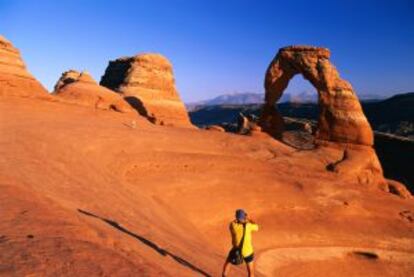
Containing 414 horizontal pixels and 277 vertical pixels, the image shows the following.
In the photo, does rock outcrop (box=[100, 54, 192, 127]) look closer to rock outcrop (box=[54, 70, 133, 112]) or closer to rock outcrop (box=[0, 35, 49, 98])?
rock outcrop (box=[54, 70, 133, 112])

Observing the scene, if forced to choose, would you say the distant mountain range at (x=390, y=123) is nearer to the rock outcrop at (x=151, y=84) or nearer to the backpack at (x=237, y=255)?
the rock outcrop at (x=151, y=84)

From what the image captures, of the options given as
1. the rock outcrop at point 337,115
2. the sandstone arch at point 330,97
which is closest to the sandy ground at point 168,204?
the rock outcrop at point 337,115

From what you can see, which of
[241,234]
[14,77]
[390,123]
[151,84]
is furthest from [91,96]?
[390,123]

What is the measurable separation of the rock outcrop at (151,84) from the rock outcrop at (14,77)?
47.2ft

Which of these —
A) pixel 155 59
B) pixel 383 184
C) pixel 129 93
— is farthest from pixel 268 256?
pixel 155 59

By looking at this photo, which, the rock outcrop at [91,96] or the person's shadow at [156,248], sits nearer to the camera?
the person's shadow at [156,248]

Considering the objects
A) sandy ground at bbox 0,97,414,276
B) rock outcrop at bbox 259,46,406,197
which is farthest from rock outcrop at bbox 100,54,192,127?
rock outcrop at bbox 259,46,406,197

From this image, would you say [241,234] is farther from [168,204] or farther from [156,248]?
[168,204]

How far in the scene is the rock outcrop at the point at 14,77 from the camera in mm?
21078

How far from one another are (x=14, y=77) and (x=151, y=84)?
19.3 m

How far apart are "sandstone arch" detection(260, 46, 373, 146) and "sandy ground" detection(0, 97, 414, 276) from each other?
68.9 inches

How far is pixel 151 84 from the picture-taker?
132 ft

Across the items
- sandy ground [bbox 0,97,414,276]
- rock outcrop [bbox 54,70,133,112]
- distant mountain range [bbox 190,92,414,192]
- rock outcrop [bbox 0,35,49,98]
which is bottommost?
distant mountain range [bbox 190,92,414,192]

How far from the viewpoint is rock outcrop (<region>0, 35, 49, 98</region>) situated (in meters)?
21.1
